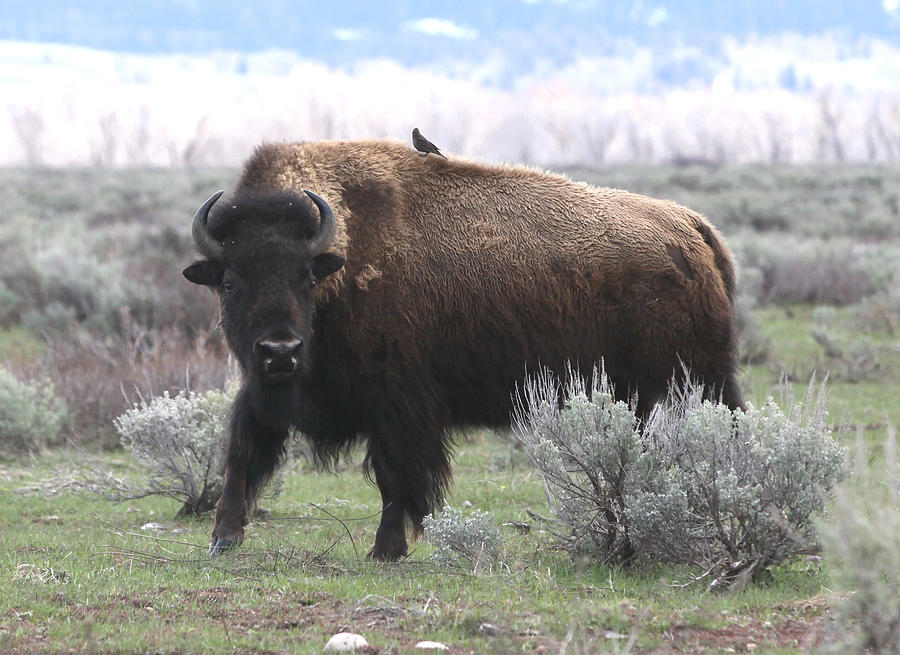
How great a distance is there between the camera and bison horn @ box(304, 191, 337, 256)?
21.4ft

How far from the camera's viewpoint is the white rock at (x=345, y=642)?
181 inches

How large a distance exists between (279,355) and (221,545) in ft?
4.28

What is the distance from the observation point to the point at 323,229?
6.56m

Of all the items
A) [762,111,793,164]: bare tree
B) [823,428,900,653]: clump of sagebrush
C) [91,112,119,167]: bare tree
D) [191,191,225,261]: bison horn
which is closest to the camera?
[823,428,900,653]: clump of sagebrush

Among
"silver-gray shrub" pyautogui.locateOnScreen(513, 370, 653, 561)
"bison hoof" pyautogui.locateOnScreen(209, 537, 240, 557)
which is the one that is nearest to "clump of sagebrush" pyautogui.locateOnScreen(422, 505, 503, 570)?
"silver-gray shrub" pyautogui.locateOnScreen(513, 370, 653, 561)

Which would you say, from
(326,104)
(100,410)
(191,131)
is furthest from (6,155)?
(100,410)

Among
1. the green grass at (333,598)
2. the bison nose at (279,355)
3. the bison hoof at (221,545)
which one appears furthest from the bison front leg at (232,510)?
→ the bison nose at (279,355)

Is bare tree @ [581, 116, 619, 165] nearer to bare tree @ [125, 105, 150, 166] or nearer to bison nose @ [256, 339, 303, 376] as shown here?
bare tree @ [125, 105, 150, 166]

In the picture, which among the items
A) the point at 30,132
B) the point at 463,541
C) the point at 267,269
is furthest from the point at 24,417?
the point at 30,132

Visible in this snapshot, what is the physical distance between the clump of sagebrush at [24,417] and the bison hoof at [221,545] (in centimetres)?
462

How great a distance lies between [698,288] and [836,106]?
161480mm

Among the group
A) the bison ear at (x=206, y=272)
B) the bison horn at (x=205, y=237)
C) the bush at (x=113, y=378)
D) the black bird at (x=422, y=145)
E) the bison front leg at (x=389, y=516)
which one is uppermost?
the black bird at (x=422, y=145)

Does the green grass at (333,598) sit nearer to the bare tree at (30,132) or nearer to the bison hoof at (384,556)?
the bison hoof at (384,556)

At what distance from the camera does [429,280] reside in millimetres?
7000
